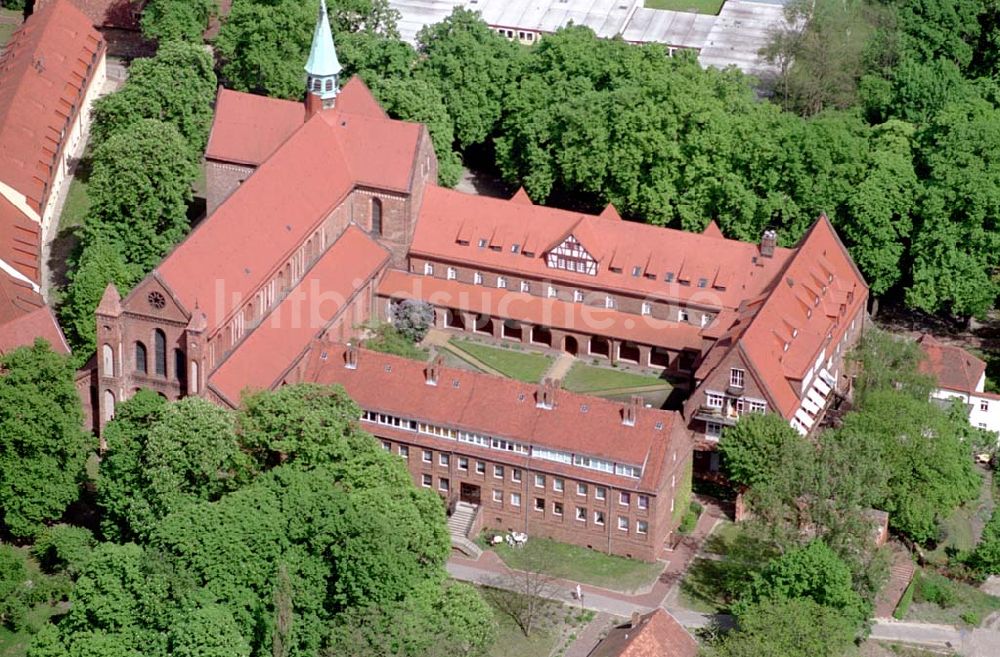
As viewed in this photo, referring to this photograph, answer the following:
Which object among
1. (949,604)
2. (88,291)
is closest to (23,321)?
(88,291)

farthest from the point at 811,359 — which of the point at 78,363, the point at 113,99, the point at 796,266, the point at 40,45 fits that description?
the point at 40,45

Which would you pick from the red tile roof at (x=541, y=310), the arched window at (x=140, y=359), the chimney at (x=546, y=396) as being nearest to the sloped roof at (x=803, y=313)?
the red tile roof at (x=541, y=310)

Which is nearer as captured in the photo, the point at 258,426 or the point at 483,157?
the point at 258,426

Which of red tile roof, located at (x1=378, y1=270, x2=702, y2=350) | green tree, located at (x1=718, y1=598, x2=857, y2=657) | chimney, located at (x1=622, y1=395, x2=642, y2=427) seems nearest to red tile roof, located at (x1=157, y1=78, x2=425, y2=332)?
red tile roof, located at (x1=378, y1=270, x2=702, y2=350)

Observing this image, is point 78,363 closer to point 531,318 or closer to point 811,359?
point 531,318

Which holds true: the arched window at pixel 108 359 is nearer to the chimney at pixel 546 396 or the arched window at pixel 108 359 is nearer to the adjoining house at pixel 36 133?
the adjoining house at pixel 36 133

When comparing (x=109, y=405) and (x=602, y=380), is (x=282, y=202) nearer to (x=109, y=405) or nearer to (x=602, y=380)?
(x=109, y=405)
